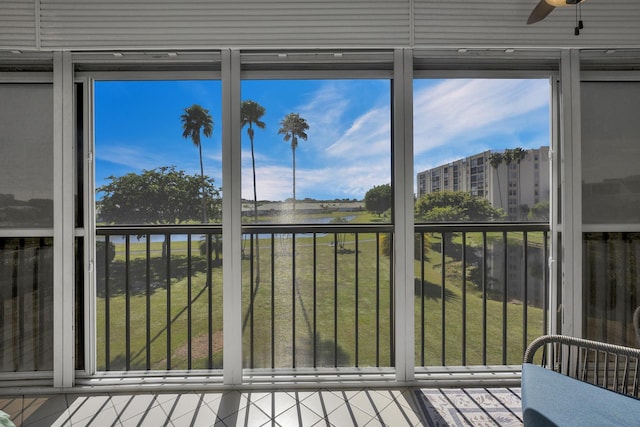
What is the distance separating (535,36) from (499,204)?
3.58 ft

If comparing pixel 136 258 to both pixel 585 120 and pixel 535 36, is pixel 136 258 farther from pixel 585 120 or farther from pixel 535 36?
pixel 585 120

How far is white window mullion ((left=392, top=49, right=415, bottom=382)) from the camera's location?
76.3 inches

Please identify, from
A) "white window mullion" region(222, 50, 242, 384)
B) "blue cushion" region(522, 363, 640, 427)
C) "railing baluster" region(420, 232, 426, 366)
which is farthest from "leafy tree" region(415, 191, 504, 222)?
"white window mullion" region(222, 50, 242, 384)

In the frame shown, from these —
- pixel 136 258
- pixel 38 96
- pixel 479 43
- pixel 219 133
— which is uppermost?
pixel 479 43

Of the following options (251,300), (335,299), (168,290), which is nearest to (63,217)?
(168,290)

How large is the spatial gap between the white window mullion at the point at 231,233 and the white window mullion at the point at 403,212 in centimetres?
105

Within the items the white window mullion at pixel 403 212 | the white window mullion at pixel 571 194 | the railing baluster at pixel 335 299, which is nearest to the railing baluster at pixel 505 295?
the white window mullion at pixel 571 194

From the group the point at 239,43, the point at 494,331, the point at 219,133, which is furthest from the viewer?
the point at 494,331

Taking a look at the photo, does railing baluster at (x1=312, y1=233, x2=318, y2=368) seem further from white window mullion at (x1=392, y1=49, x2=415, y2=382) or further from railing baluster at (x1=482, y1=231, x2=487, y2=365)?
railing baluster at (x1=482, y1=231, x2=487, y2=365)

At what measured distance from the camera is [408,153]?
1.95m

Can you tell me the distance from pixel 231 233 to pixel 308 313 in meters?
0.79

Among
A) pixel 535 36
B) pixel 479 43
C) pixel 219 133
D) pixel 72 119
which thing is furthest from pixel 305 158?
pixel 535 36

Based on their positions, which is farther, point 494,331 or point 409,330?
point 494,331

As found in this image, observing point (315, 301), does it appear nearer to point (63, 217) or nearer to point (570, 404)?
point (570, 404)
